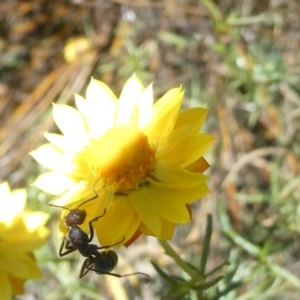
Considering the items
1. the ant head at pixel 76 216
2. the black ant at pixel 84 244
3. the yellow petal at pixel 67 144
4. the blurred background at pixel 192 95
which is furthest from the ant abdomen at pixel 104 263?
the blurred background at pixel 192 95

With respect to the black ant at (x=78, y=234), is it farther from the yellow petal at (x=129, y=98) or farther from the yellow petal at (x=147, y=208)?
the yellow petal at (x=129, y=98)

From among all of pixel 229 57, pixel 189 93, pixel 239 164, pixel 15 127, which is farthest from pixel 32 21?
pixel 239 164

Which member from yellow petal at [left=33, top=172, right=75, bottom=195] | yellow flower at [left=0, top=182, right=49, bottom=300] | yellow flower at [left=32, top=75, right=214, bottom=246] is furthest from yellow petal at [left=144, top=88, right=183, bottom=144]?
yellow flower at [left=0, top=182, right=49, bottom=300]

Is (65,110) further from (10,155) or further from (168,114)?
(10,155)

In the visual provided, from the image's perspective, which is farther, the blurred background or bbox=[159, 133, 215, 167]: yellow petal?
the blurred background

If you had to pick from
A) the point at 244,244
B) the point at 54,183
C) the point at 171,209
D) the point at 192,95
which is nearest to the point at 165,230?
the point at 171,209

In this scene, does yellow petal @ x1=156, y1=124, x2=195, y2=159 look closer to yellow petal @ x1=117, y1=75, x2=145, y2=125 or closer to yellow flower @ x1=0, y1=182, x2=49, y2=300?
yellow petal @ x1=117, y1=75, x2=145, y2=125

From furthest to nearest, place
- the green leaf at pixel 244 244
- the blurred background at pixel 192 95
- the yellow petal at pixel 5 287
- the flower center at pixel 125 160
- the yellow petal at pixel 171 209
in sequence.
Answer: the blurred background at pixel 192 95, the green leaf at pixel 244 244, the yellow petal at pixel 5 287, the flower center at pixel 125 160, the yellow petal at pixel 171 209

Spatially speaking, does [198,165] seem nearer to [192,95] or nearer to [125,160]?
[125,160]

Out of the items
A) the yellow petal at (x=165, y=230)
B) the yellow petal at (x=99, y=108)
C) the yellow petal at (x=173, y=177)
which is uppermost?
the yellow petal at (x=99, y=108)
